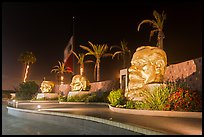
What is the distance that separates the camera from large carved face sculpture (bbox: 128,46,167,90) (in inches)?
457

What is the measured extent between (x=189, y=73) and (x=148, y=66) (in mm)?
1995

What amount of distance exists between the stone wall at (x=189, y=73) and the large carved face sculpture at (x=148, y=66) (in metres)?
1.18

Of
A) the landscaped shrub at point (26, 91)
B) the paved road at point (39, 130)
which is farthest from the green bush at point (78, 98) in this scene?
the paved road at point (39, 130)

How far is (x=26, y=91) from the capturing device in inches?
1174

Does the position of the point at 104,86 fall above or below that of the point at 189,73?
below

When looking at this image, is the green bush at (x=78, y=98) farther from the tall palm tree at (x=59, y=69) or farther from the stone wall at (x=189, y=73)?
the tall palm tree at (x=59, y=69)

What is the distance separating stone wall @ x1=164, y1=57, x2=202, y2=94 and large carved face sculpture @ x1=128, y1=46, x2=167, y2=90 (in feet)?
3.86

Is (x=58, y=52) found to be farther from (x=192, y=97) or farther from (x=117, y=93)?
(x=192, y=97)

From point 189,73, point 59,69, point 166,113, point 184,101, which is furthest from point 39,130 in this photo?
point 59,69

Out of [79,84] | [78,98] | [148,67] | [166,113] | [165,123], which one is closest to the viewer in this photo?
[165,123]

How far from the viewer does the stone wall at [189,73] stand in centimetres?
1088

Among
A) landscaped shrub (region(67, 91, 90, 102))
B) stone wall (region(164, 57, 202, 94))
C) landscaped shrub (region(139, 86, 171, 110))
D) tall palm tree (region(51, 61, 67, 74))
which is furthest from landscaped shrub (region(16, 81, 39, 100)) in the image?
landscaped shrub (region(139, 86, 171, 110))

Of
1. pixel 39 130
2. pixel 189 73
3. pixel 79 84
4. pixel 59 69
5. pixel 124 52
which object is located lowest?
pixel 39 130

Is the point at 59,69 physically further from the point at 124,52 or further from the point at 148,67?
the point at 148,67
